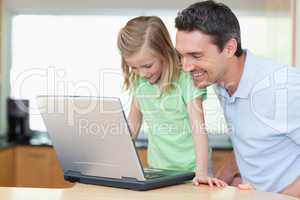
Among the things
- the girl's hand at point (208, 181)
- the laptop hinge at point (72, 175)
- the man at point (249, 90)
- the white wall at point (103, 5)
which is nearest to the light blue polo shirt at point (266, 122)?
the man at point (249, 90)

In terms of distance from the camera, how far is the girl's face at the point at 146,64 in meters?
1.99

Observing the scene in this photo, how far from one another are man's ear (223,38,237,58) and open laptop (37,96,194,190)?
0.45 m

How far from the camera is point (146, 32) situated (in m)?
2.00

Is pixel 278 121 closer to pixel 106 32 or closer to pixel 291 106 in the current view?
pixel 291 106

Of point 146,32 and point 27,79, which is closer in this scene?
point 146,32

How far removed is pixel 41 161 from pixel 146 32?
256 cm

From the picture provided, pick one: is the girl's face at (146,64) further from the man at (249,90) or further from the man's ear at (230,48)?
the man's ear at (230,48)

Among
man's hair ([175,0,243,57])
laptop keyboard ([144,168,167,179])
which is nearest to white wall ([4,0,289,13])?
man's hair ([175,0,243,57])

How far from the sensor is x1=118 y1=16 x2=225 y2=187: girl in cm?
199

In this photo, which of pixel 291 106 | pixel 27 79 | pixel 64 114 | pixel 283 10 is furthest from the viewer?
pixel 27 79

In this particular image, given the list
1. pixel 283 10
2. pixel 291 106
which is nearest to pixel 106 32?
pixel 283 10

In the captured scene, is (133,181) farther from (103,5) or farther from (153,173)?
(103,5)

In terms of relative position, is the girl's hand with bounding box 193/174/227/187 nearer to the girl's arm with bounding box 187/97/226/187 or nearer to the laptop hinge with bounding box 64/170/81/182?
the girl's arm with bounding box 187/97/226/187

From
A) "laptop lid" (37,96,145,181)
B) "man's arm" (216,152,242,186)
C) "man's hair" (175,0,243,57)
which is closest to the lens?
"laptop lid" (37,96,145,181)
